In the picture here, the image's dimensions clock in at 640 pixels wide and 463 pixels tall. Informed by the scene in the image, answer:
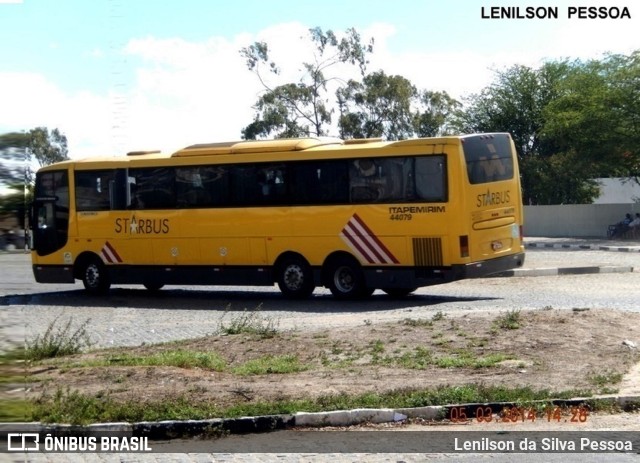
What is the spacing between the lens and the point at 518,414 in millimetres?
8727

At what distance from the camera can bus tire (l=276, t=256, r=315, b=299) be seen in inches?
829

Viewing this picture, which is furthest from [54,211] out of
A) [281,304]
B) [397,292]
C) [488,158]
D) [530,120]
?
[530,120]

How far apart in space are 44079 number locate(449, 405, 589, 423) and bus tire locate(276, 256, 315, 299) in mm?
12298

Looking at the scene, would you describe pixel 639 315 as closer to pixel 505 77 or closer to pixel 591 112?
pixel 591 112

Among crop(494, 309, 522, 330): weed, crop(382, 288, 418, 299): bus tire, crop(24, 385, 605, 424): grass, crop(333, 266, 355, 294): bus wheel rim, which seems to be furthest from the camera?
crop(382, 288, 418, 299): bus tire

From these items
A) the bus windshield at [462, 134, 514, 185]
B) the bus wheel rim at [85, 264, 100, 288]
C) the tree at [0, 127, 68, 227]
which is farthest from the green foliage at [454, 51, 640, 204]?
the tree at [0, 127, 68, 227]

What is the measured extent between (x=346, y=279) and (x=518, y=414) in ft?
39.8

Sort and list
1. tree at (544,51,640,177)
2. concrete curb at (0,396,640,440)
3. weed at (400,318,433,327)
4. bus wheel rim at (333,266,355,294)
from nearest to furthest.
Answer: concrete curb at (0,396,640,440) < weed at (400,318,433,327) < bus wheel rim at (333,266,355,294) < tree at (544,51,640,177)

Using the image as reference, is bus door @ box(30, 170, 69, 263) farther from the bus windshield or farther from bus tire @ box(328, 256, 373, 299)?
the bus windshield

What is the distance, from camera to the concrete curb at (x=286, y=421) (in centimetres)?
816

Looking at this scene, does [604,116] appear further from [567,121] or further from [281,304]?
[281,304]

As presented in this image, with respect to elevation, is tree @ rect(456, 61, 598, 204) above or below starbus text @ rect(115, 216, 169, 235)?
above

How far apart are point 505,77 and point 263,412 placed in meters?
54.4

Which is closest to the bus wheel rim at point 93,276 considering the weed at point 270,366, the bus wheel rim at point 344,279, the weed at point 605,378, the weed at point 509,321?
the bus wheel rim at point 344,279
